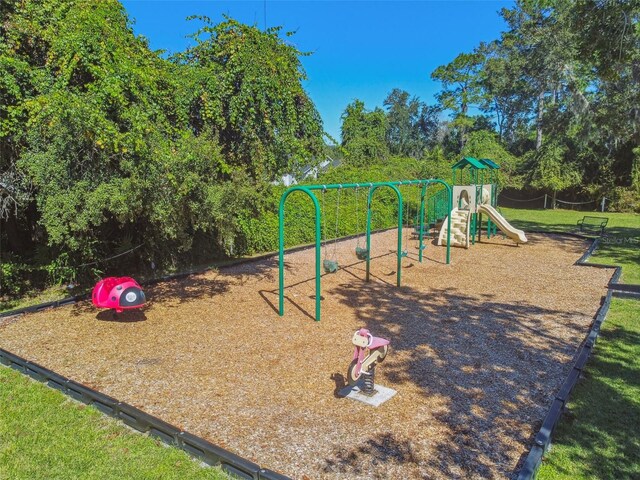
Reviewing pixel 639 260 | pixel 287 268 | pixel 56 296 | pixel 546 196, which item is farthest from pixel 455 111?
pixel 56 296

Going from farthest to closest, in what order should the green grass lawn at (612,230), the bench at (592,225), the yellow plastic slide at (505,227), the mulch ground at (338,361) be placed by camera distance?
the bench at (592,225) → the yellow plastic slide at (505,227) → the green grass lawn at (612,230) → the mulch ground at (338,361)

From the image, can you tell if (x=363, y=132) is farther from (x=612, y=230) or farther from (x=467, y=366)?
(x=467, y=366)

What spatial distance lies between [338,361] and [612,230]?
16.3m

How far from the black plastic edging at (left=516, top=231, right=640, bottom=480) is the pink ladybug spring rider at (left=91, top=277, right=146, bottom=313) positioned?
5208 millimetres

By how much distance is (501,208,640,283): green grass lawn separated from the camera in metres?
10.7

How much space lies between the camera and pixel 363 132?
3475cm

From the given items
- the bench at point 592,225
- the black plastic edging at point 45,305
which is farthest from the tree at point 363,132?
the black plastic edging at point 45,305

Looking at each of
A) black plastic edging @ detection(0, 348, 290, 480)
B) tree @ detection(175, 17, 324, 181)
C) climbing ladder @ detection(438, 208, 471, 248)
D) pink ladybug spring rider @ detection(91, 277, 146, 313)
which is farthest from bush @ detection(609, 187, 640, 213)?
black plastic edging @ detection(0, 348, 290, 480)

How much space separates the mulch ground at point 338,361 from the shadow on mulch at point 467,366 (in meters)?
0.02

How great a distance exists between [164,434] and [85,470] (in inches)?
23.2

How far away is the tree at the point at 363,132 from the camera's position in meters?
29.6

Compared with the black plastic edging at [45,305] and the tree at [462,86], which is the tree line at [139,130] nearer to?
the black plastic edging at [45,305]

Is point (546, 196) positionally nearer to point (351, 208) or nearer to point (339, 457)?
point (351, 208)

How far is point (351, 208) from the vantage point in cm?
1592
